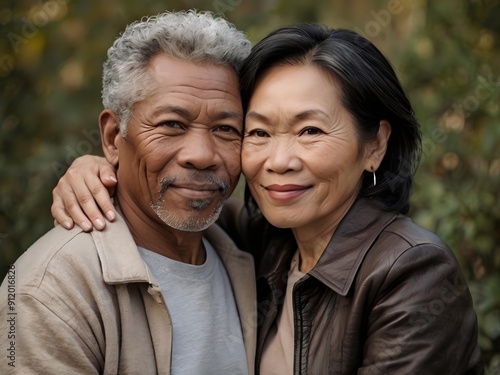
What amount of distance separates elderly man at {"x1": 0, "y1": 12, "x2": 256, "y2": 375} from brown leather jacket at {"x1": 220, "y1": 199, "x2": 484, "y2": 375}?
0.36 m

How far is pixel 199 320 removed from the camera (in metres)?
2.55

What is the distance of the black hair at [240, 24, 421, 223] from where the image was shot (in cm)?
251

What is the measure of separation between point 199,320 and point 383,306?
703mm

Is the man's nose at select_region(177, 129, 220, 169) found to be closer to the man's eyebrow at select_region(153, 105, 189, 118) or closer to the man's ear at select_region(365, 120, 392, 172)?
the man's eyebrow at select_region(153, 105, 189, 118)

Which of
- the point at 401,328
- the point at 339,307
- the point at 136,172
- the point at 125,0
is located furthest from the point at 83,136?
the point at 401,328

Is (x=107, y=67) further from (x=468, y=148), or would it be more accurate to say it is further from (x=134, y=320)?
(x=468, y=148)

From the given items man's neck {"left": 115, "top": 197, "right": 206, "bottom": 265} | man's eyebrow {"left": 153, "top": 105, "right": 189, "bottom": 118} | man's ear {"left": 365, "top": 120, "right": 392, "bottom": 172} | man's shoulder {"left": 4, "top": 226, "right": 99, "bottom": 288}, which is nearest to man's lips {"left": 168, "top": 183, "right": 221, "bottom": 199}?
man's neck {"left": 115, "top": 197, "right": 206, "bottom": 265}

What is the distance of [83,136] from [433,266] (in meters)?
2.61

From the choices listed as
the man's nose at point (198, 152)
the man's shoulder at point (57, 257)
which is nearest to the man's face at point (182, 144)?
the man's nose at point (198, 152)

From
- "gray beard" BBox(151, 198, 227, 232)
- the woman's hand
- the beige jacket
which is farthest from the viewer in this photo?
"gray beard" BBox(151, 198, 227, 232)

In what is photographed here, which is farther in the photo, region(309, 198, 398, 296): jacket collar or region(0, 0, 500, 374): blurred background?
region(0, 0, 500, 374): blurred background

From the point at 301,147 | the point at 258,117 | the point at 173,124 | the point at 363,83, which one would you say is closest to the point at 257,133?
the point at 258,117

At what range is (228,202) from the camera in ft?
10.7

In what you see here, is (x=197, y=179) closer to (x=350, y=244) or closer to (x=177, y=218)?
(x=177, y=218)
